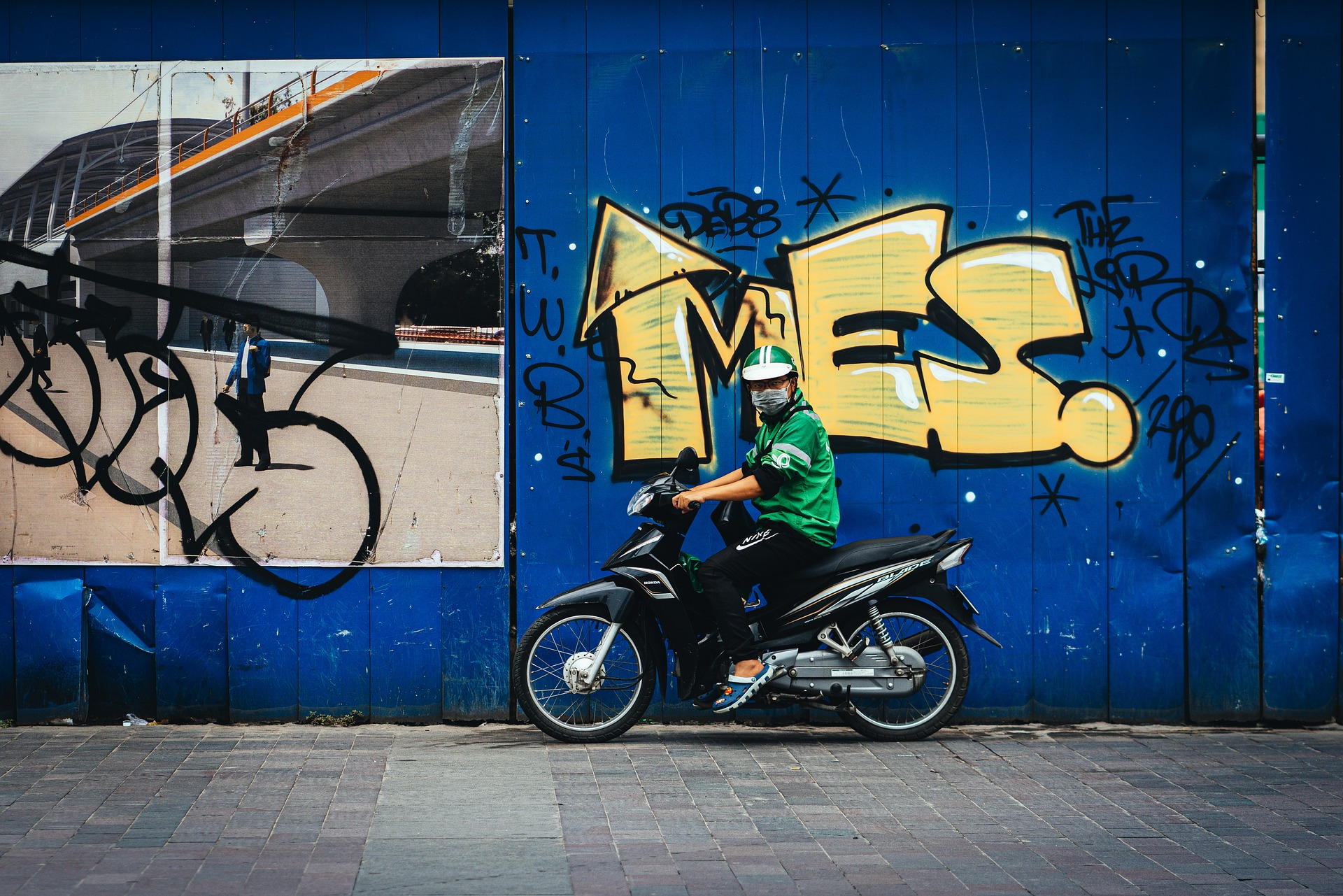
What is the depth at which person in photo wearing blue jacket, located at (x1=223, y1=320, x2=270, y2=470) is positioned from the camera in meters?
6.53

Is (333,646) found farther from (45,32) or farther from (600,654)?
(45,32)

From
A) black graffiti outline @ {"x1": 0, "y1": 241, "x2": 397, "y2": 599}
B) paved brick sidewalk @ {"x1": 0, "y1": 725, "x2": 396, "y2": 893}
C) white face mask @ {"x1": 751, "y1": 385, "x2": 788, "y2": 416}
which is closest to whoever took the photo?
paved brick sidewalk @ {"x1": 0, "y1": 725, "x2": 396, "y2": 893}

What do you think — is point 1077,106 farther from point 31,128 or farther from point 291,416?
point 31,128

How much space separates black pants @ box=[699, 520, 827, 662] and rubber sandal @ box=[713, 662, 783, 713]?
0.30 ft

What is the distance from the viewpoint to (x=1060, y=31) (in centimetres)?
644

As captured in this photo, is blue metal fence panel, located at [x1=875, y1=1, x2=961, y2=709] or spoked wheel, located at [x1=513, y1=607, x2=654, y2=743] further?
blue metal fence panel, located at [x1=875, y1=1, x2=961, y2=709]

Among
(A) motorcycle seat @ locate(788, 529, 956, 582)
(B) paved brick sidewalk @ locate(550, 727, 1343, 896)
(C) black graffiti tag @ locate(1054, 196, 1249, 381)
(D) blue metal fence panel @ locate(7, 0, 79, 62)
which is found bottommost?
(B) paved brick sidewalk @ locate(550, 727, 1343, 896)

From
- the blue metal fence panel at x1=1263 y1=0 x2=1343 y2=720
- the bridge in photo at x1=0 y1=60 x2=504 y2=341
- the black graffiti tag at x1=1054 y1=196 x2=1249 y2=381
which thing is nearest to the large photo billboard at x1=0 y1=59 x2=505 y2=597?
the bridge in photo at x1=0 y1=60 x2=504 y2=341

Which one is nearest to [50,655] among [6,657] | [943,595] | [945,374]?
[6,657]

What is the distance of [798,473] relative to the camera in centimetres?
587

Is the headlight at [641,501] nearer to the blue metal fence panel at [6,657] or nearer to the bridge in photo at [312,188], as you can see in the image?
the bridge in photo at [312,188]

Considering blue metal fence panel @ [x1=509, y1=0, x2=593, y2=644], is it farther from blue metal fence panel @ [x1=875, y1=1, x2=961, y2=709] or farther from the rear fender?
the rear fender

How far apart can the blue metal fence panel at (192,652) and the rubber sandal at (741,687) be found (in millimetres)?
2684

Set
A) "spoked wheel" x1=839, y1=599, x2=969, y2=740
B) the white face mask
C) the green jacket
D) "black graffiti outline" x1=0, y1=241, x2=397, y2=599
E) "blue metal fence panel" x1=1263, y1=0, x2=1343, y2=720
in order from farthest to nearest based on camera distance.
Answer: "black graffiti outline" x1=0, y1=241, x2=397, y2=599, "blue metal fence panel" x1=1263, y1=0, x2=1343, y2=720, "spoked wheel" x1=839, y1=599, x2=969, y2=740, the white face mask, the green jacket
